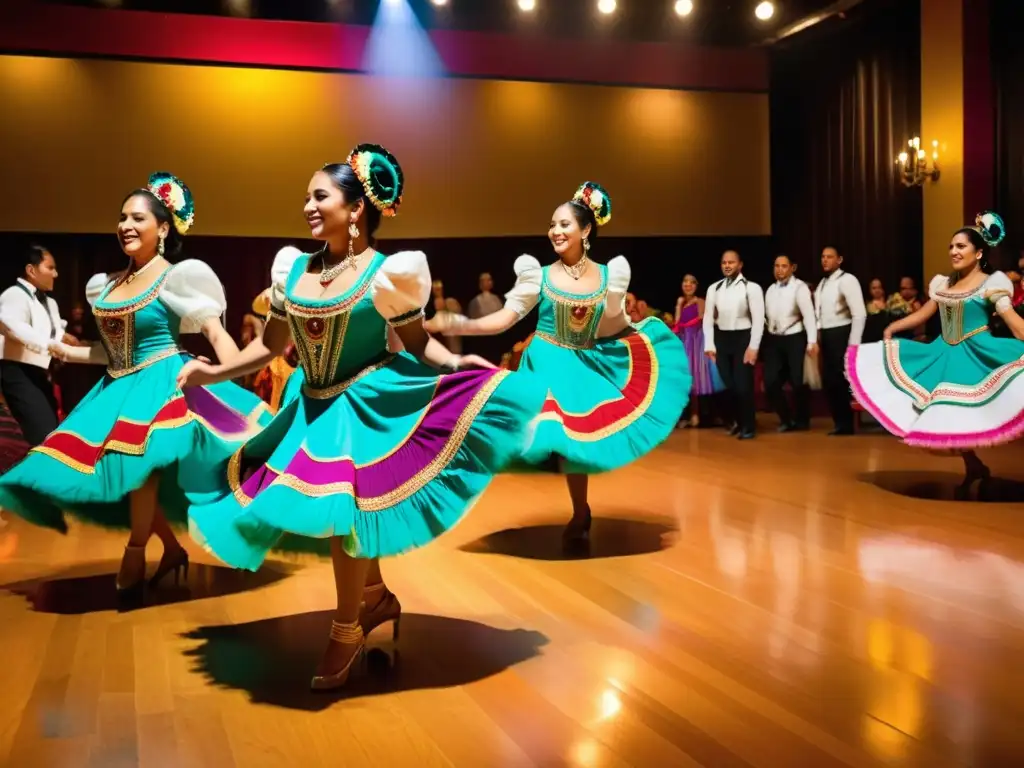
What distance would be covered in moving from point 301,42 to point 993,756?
944 centimetres

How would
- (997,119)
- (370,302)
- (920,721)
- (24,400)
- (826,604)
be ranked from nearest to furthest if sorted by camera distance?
(920,721), (370,302), (826,604), (24,400), (997,119)

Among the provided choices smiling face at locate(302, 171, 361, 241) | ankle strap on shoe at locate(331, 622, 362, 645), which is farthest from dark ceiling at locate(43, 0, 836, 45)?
ankle strap on shoe at locate(331, 622, 362, 645)

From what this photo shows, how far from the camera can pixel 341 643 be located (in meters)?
2.68

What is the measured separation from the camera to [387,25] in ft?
34.0

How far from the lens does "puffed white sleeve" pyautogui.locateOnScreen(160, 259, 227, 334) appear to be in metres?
3.59

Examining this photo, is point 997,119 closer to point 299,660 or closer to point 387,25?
point 387,25

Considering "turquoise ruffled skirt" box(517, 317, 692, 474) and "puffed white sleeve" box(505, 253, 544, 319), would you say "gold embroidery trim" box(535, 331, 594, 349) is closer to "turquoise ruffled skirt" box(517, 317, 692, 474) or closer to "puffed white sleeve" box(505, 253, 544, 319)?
"turquoise ruffled skirt" box(517, 317, 692, 474)

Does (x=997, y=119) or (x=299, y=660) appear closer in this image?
(x=299, y=660)

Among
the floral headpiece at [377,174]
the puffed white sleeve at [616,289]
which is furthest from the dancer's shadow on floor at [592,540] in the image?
the floral headpiece at [377,174]

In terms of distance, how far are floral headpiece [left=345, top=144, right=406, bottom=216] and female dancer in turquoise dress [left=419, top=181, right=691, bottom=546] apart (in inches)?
48.0

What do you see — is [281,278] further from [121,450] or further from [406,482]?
[121,450]

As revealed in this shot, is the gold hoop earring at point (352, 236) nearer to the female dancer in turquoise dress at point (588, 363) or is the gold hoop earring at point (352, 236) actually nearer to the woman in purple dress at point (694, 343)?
the female dancer in turquoise dress at point (588, 363)

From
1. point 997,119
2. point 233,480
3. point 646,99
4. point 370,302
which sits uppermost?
point 646,99

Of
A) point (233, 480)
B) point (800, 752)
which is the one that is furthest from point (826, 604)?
point (233, 480)
